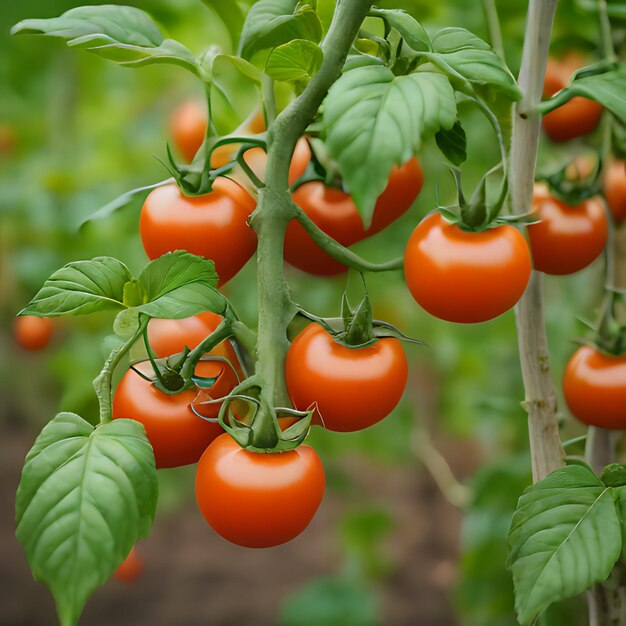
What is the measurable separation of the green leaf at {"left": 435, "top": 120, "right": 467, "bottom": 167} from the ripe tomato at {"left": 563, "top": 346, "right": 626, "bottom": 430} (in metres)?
0.25

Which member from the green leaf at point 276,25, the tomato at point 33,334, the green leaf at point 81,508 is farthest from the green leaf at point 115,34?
the tomato at point 33,334

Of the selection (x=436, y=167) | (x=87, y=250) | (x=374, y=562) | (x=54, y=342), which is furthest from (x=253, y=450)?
(x=54, y=342)

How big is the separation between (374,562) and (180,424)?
6.24 ft

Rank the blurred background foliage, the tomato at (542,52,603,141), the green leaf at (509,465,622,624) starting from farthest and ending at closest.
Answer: the blurred background foliage < the tomato at (542,52,603,141) < the green leaf at (509,465,622,624)

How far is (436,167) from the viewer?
5.36 ft

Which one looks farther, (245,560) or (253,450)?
(245,560)

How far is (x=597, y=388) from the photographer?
0.69 m

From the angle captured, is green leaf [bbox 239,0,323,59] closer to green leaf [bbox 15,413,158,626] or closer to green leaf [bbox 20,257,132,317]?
green leaf [bbox 20,257,132,317]

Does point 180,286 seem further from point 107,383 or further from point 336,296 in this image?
point 336,296

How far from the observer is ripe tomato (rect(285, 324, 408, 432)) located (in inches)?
21.3

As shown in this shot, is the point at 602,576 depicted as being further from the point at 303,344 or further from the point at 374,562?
the point at 374,562

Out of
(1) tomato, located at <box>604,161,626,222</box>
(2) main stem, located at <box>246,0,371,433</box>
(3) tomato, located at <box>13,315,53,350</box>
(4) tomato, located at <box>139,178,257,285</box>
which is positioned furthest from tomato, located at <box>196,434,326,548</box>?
(3) tomato, located at <box>13,315,53,350</box>

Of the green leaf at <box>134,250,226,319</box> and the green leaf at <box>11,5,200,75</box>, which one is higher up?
the green leaf at <box>11,5,200,75</box>

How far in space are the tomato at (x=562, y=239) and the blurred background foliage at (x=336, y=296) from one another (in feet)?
0.97
